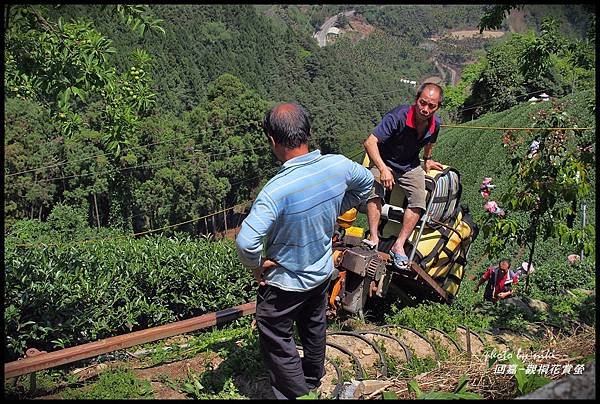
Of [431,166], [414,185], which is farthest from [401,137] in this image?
[431,166]

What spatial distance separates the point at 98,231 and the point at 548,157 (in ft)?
115

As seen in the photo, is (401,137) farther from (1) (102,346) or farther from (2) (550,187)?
(1) (102,346)

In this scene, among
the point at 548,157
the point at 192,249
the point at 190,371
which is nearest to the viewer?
the point at 190,371

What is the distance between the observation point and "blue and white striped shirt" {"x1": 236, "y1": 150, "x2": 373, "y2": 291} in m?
3.16

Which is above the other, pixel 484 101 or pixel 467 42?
pixel 467 42

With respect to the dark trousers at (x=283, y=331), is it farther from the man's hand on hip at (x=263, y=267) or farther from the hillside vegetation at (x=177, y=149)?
the hillside vegetation at (x=177, y=149)

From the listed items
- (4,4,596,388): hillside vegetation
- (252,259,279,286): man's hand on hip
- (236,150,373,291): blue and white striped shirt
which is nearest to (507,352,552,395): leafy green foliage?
(236,150,373,291): blue and white striped shirt

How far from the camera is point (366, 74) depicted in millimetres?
125188

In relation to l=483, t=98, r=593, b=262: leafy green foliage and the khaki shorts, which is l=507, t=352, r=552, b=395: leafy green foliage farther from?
l=483, t=98, r=593, b=262: leafy green foliage

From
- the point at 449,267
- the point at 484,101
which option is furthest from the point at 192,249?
the point at 484,101

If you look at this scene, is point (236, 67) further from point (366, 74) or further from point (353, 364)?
point (353, 364)

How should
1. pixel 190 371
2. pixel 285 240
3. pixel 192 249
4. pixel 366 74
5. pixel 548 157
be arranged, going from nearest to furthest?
pixel 285 240
pixel 190 371
pixel 548 157
pixel 192 249
pixel 366 74

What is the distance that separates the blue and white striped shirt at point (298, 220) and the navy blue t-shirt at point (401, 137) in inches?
75.8

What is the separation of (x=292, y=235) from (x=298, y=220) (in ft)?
0.31
